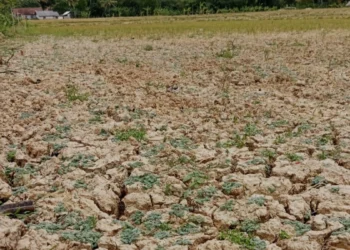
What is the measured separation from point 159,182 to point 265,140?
4.80 ft

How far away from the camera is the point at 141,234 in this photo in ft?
11.0

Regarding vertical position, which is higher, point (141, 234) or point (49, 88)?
point (49, 88)

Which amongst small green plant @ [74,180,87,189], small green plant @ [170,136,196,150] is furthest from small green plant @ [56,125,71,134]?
small green plant @ [74,180,87,189]

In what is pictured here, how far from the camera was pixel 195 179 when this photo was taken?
162 inches

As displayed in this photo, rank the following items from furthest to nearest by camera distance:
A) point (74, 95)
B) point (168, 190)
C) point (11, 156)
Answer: point (74, 95) < point (11, 156) < point (168, 190)

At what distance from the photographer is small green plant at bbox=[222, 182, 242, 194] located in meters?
3.90

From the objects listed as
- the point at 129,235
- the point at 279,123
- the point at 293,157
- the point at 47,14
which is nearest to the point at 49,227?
the point at 129,235

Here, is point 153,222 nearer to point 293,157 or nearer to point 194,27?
point 293,157

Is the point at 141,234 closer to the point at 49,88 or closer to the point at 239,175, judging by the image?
the point at 239,175

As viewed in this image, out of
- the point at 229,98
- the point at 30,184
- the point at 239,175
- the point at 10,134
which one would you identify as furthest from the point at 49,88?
the point at 239,175

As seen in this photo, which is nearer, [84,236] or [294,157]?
[84,236]

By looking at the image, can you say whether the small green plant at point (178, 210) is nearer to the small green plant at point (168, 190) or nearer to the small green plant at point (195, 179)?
the small green plant at point (168, 190)

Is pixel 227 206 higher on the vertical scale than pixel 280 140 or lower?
lower

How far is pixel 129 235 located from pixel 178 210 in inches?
19.2
